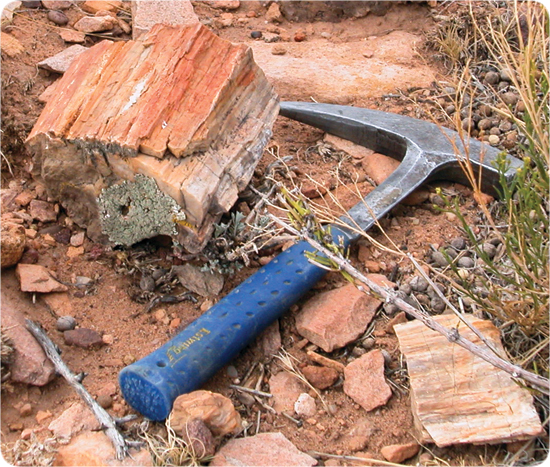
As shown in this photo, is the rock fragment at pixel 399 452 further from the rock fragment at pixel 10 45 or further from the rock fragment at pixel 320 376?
the rock fragment at pixel 10 45

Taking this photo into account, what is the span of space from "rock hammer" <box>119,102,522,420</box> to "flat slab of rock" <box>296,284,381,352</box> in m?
0.10

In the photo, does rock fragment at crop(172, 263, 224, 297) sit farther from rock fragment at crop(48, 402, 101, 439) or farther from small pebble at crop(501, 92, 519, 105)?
small pebble at crop(501, 92, 519, 105)

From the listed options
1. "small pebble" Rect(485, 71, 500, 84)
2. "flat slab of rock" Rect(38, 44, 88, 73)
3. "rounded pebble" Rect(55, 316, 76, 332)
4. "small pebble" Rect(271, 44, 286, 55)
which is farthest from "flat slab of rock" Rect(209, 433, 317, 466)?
"small pebble" Rect(271, 44, 286, 55)

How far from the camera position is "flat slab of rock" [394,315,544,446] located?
2.44 meters

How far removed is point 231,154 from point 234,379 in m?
0.92

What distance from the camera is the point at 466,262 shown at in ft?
10.5

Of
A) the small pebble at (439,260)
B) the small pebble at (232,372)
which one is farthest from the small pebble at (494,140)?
the small pebble at (232,372)

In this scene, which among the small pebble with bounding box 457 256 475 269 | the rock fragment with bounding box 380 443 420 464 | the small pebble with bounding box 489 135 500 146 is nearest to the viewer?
the rock fragment with bounding box 380 443 420 464

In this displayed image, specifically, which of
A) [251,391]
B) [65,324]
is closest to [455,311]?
[251,391]

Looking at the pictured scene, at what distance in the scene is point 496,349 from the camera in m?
2.64

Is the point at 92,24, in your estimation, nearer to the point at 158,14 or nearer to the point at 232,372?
the point at 158,14

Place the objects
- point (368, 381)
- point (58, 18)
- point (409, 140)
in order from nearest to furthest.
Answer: point (368, 381) < point (409, 140) < point (58, 18)

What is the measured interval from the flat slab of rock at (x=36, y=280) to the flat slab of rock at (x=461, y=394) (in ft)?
4.57

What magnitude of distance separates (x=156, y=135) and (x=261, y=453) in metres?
1.29
